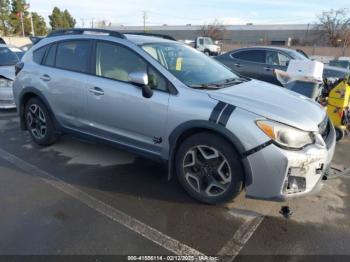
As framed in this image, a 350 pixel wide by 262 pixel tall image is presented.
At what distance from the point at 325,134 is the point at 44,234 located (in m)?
2.92

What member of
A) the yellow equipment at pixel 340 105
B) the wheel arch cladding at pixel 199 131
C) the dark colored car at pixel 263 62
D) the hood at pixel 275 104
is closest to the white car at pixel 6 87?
the wheel arch cladding at pixel 199 131

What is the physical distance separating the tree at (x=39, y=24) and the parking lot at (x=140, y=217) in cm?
6434

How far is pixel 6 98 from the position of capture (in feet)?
22.6

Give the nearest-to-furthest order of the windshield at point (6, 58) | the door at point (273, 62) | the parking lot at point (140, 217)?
the parking lot at point (140, 217) < the windshield at point (6, 58) < the door at point (273, 62)

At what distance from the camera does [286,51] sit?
8945 mm

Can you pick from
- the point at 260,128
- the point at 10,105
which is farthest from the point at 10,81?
the point at 260,128

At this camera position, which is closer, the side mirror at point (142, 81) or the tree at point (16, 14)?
the side mirror at point (142, 81)

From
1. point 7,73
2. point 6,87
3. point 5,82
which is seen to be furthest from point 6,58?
point 6,87

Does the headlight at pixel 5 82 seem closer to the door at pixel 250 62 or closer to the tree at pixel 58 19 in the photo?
the door at pixel 250 62

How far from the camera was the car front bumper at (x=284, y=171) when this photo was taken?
2.76 metres

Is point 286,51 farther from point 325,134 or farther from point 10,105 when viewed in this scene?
point 10,105

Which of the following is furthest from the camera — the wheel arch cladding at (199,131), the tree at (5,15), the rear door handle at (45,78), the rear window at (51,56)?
the tree at (5,15)

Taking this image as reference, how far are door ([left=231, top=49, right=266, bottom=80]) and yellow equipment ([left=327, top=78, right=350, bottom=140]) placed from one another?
333cm

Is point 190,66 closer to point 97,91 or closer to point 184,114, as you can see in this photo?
point 184,114
